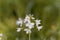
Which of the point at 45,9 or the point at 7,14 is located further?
the point at 7,14

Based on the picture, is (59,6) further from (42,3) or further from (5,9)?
(5,9)

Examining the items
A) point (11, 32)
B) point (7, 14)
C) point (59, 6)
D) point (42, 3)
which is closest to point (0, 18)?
point (7, 14)

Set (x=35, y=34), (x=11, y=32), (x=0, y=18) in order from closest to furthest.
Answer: (x=35, y=34)
(x=11, y=32)
(x=0, y=18)

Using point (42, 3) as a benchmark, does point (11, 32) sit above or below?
below

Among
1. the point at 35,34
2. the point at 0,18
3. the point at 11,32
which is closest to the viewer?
the point at 35,34

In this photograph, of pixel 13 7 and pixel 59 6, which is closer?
pixel 59 6

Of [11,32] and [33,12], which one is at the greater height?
[33,12]

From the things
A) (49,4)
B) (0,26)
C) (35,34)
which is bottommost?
(35,34)

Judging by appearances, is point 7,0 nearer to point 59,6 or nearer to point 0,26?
point 0,26

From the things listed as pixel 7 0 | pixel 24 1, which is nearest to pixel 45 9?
pixel 24 1
